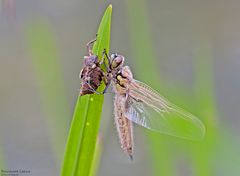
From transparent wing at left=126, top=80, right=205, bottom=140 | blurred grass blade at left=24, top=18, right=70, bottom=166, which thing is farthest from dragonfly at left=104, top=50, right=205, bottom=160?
blurred grass blade at left=24, top=18, right=70, bottom=166

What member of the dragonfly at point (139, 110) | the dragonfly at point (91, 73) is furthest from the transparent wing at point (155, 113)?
the dragonfly at point (91, 73)

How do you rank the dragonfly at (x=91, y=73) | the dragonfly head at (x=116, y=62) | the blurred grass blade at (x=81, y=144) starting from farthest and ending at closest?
the dragonfly head at (x=116, y=62) → the dragonfly at (x=91, y=73) → the blurred grass blade at (x=81, y=144)

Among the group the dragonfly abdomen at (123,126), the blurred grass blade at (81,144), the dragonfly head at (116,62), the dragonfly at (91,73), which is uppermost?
the dragonfly head at (116,62)

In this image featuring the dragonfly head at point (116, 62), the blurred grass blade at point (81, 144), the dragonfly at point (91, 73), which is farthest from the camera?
the dragonfly head at point (116, 62)

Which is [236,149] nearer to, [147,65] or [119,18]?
[147,65]

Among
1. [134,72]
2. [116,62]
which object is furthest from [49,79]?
[134,72]

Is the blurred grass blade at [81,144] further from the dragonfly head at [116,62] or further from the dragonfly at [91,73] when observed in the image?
the dragonfly head at [116,62]
